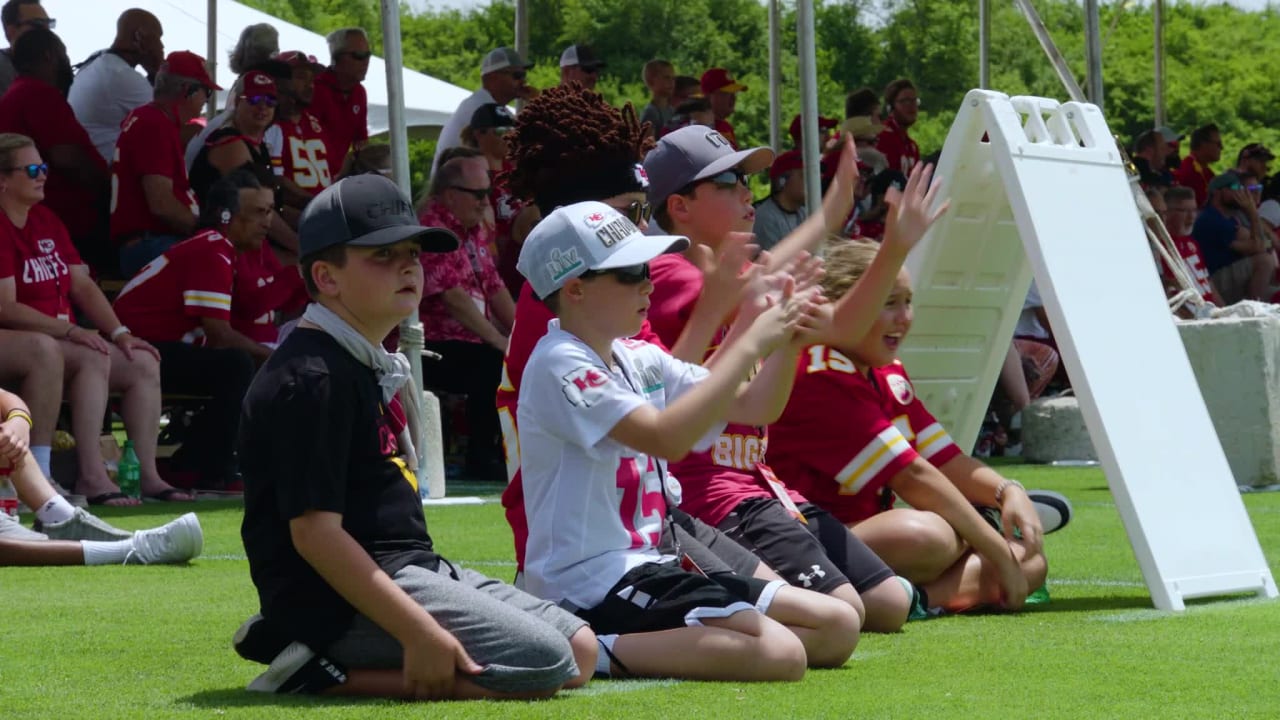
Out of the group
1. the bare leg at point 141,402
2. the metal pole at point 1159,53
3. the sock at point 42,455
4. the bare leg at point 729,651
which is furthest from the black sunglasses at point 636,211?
the metal pole at point 1159,53

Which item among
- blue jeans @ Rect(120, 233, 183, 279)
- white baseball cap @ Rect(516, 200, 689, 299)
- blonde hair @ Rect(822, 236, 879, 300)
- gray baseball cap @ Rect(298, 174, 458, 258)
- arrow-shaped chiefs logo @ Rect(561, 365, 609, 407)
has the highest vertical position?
gray baseball cap @ Rect(298, 174, 458, 258)

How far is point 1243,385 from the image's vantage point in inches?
392

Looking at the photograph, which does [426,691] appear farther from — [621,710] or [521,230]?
[521,230]

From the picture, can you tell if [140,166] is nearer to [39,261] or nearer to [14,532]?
[39,261]

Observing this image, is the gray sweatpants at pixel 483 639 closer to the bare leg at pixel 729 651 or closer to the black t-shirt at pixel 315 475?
the black t-shirt at pixel 315 475

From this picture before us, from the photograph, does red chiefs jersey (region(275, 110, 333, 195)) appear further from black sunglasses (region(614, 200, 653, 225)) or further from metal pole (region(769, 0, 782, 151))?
black sunglasses (region(614, 200, 653, 225))

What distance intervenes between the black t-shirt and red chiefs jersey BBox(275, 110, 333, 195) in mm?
8065

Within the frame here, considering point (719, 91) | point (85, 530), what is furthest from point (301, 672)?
point (719, 91)

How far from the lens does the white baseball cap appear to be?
4.14 metres

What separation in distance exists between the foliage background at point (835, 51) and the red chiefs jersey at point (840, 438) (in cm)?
3801

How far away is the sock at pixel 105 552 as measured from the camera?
6.86m

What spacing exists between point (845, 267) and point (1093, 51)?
6705 millimetres

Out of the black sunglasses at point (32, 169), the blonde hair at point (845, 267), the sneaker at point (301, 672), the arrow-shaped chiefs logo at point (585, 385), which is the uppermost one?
the black sunglasses at point (32, 169)

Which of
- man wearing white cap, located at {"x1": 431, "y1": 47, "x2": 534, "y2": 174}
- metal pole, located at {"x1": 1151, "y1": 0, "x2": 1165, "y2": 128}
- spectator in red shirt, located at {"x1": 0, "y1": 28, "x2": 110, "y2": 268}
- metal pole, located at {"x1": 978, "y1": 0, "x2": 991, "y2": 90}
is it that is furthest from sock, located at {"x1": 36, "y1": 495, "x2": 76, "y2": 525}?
metal pole, located at {"x1": 1151, "y1": 0, "x2": 1165, "y2": 128}
